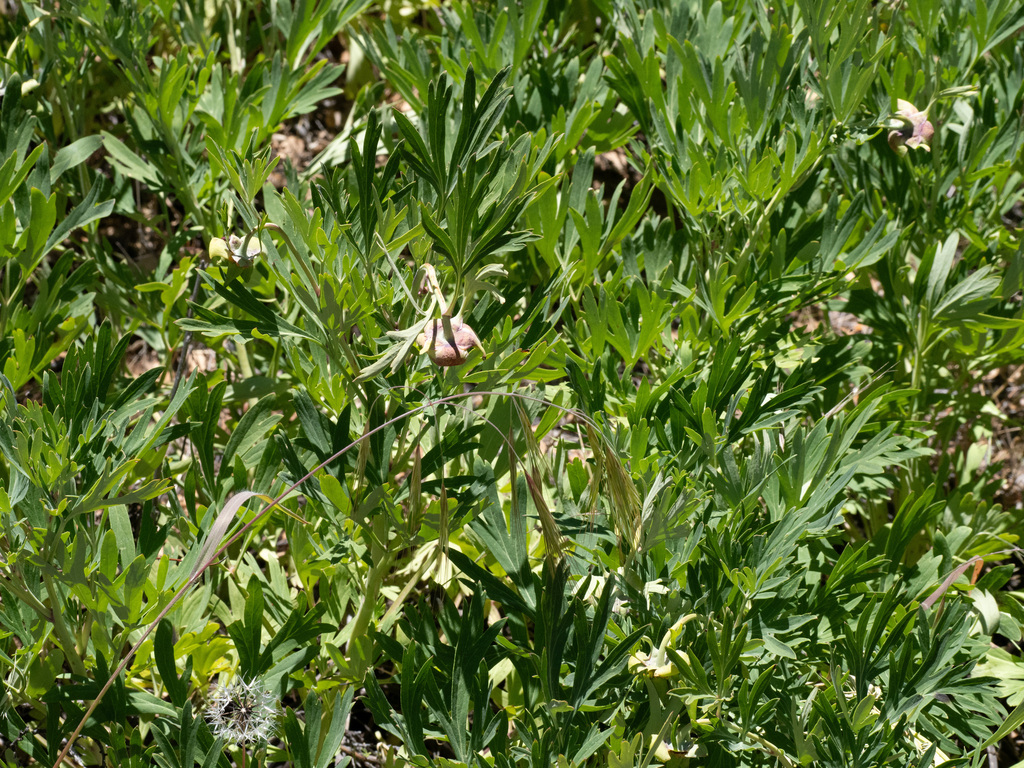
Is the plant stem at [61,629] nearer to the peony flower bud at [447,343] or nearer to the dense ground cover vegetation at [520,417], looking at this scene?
the dense ground cover vegetation at [520,417]

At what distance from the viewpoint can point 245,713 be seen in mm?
1091

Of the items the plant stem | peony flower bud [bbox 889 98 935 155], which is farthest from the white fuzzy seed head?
peony flower bud [bbox 889 98 935 155]

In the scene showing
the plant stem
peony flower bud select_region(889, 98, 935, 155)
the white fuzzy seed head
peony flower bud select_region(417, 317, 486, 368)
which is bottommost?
the white fuzzy seed head

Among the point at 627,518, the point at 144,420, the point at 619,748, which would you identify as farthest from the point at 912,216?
the point at 144,420

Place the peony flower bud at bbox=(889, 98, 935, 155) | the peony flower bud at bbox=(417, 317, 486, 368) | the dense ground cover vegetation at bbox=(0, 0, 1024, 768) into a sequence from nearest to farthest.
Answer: the peony flower bud at bbox=(417, 317, 486, 368)
the dense ground cover vegetation at bbox=(0, 0, 1024, 768)
the peony flower bud at bbox=(889, 98, 935, 155)

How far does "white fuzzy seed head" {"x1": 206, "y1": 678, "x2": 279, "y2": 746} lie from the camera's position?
104cm

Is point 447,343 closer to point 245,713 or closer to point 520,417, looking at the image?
point 520,417

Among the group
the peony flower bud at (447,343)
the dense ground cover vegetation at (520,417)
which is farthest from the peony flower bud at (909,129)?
the peony flower bud at (447,343)

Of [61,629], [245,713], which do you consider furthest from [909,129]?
[61,629]

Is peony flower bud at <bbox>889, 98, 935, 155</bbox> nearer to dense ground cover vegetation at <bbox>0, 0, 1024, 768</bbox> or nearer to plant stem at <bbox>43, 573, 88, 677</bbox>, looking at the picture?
dense ground cover vegetation at <bbox>0, 0, 1024, 768</bbox>

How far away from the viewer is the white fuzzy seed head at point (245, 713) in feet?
3.43

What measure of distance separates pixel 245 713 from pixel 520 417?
0.51 metres

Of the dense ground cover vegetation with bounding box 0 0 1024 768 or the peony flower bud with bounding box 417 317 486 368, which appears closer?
the peony flower bud with bounding box 417 317 486 368

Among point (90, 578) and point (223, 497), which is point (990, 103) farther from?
point (90, 578)
